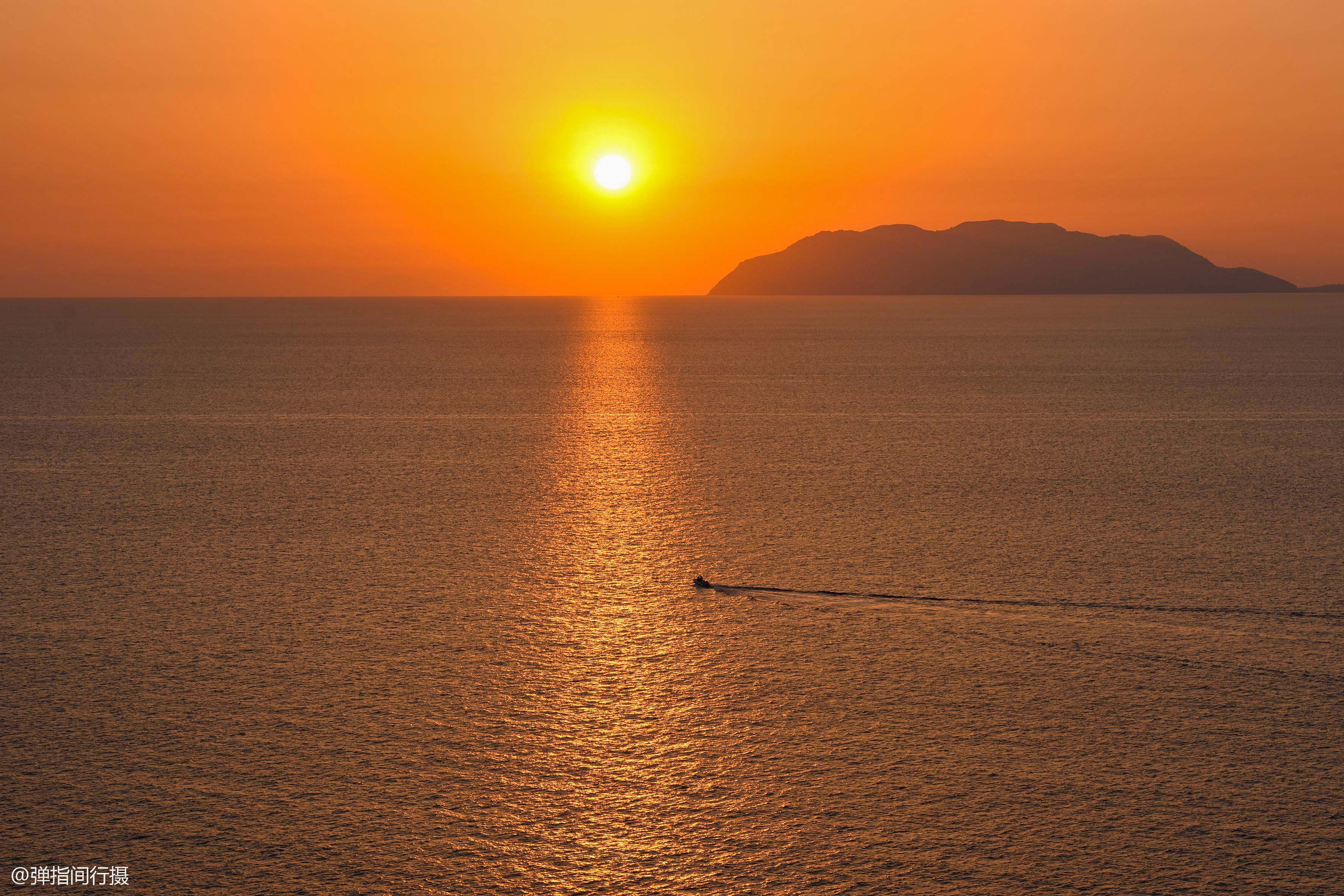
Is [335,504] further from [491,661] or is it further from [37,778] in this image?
[37,778]

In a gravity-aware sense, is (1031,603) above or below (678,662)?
above

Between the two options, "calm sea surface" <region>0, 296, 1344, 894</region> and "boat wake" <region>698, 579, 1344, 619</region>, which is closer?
"calm sea surface" <region>0, 296, 1344, 894</region>

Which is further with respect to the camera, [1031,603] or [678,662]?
[1031,603]

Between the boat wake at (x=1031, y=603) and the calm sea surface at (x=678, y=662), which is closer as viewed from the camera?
the calm sea surface at (x=678, y=662)

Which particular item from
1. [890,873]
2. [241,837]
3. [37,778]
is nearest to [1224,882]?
[890,873]
